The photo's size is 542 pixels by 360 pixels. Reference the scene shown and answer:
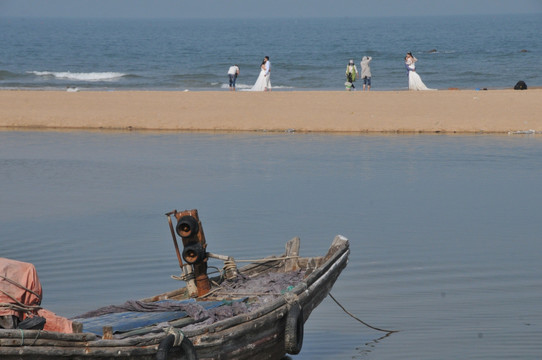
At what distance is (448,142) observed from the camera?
23.5 metres

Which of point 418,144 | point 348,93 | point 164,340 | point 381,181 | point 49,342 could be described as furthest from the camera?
point 348,93

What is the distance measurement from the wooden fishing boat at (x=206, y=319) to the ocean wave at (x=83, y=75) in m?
40.6

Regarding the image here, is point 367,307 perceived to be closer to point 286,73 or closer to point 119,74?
point 286,73

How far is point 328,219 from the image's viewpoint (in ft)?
47.9

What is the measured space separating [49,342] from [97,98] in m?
24.2

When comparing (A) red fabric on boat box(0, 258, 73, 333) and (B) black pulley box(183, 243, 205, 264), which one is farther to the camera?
(B) black pulley box(183, 243, 205, 264)

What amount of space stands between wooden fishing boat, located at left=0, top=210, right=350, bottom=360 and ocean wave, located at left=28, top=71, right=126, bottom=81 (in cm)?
4060

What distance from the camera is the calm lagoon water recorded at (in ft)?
32.4

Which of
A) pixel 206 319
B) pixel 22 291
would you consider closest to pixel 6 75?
pixel 206 319

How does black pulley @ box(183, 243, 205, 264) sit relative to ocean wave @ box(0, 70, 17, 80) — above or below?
below

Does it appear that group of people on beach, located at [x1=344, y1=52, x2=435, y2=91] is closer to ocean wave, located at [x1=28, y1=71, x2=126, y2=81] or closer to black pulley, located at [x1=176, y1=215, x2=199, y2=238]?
ocean wave, located at [x1=28, y1=71, x2=126, y2=81]

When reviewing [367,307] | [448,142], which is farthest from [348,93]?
[367,307]

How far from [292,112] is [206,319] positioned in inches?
756

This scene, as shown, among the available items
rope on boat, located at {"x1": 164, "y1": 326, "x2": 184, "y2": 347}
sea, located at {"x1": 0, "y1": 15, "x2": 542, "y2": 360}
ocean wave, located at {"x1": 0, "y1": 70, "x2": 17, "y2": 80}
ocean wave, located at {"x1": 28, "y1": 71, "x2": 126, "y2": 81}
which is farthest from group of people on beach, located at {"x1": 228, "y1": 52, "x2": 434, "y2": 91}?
rope on boat, located at {"x1": 164, "y1": 326, "x2": 184, "y2": 347}
